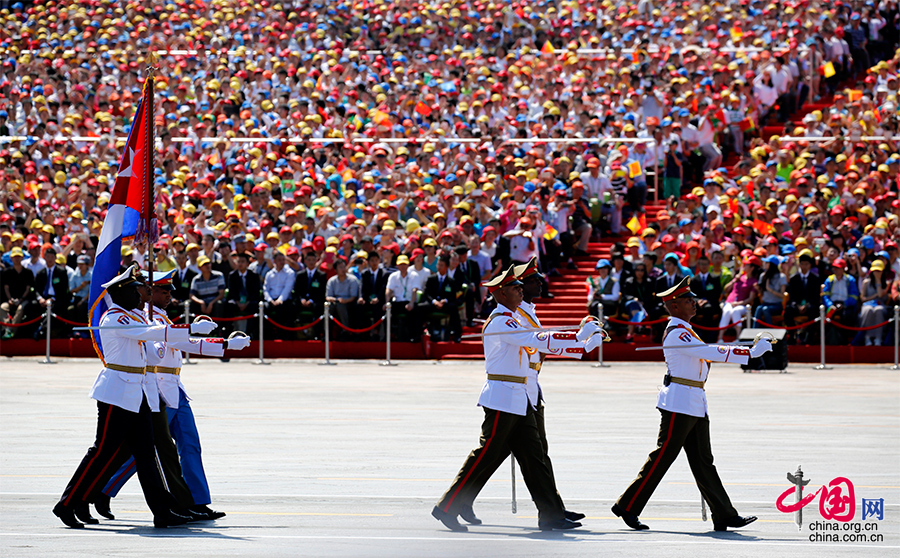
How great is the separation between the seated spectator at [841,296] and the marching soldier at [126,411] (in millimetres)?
13916

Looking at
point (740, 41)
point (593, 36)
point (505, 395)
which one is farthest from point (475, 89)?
point (505, 395)

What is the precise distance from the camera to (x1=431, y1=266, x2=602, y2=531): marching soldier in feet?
30.6

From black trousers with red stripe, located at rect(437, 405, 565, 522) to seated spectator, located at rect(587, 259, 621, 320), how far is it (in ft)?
39.8

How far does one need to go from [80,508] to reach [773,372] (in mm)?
13390

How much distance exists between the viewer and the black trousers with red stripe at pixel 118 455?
929 cm

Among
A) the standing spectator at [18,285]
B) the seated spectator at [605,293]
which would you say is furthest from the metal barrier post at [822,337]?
the standing spectator at [18,285]

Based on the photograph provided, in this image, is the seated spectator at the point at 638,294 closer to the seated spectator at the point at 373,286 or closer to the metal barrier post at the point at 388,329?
the metal barrier post at the point at 388,329

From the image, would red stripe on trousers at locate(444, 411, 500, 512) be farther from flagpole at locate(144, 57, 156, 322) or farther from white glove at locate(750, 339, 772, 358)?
flagpole at locate(144, 57, 156, 322)

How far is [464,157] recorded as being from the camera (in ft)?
81.0

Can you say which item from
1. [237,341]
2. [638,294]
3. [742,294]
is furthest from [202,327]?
[742,294]

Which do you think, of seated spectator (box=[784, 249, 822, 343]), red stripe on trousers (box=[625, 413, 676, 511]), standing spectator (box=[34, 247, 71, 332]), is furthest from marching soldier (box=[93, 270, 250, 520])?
standing spectator (box=[34, 247, 71, 332])

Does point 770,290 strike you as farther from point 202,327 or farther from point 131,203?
point 202,327

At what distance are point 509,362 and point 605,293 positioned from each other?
12.4m

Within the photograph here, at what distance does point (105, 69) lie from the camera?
32.1m
